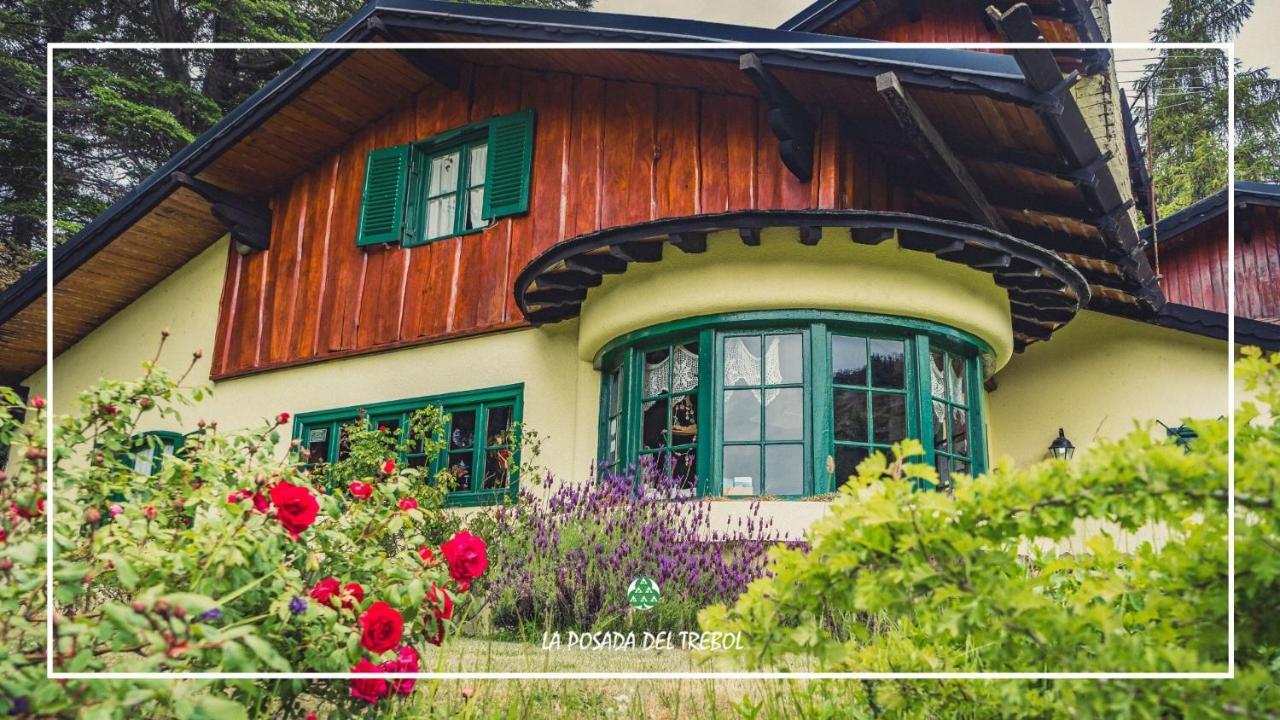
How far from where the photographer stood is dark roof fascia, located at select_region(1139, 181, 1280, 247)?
8.80 m

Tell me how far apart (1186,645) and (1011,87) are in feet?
12.3

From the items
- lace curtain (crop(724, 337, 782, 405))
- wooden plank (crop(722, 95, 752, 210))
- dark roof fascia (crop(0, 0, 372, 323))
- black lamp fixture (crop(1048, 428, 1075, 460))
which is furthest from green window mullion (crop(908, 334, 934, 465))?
dark roof fascia (crop(0, 0, 372, 323))

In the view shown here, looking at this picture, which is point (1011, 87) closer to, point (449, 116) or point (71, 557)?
point (71, 557)

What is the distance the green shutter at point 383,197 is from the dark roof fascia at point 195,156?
37.1 inches

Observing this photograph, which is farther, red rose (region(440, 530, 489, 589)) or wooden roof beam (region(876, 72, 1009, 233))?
wooden roof beam (region(876, 72, 1009, 233))

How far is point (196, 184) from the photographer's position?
30.8 ft

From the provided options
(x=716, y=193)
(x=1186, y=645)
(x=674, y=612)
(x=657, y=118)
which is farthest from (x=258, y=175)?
(x=1186, y=645)

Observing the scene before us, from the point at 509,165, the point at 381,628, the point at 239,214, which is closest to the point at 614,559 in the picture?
the point at 381,628

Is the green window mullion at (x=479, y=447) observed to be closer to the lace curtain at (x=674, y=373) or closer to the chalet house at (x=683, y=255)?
the chalet house at (x=683, y=255)

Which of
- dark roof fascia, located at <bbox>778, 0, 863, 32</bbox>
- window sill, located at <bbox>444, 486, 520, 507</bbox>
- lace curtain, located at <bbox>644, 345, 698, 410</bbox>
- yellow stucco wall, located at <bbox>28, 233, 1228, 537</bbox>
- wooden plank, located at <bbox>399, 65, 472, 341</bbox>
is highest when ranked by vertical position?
dark roof fascia, located at <bbox>778, 0, 863, 32</bbox>

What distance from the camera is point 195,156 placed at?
29.6 ft

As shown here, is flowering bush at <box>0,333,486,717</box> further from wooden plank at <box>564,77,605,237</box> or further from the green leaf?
wooden plank at <box>564,77,605,237</box>

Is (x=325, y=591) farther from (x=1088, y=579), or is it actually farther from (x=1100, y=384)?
(x=1100, y=384)

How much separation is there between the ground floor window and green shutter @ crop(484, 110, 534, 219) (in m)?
2.26
